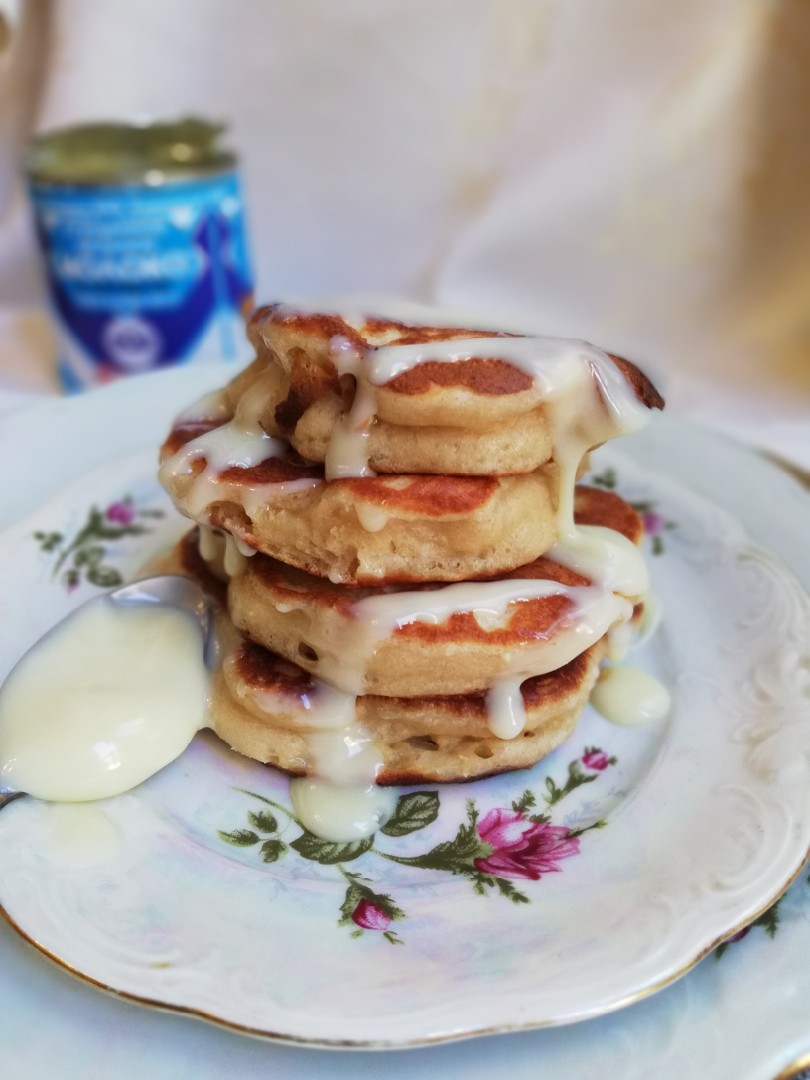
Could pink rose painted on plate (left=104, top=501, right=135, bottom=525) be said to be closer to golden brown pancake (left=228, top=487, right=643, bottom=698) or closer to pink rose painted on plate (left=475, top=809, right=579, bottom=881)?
golden brown pancake (left=228, top=487, right=643, bottom=698)

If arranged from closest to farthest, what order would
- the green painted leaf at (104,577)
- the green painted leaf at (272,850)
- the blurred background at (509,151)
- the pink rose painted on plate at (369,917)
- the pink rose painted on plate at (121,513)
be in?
the pink rose painted on plate at (369,917) → the green painted leaf at (272,850) → the green painted leaf at (104,577) → the pink rose painted on plate at (121,513) → the blurred background at (509,151)

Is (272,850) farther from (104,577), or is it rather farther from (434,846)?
(104,577)

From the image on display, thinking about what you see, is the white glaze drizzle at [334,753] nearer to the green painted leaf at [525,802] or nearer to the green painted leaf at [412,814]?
the green painted leaf at [412,814]

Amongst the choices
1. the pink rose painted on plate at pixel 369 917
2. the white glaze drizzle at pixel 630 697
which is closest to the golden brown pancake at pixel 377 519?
the white glaze drizzle at pixel 630 697

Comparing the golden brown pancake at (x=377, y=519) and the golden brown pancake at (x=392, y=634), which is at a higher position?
the golden brown pancake at (x=377, y=519)

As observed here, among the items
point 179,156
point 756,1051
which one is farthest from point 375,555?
point 179,156

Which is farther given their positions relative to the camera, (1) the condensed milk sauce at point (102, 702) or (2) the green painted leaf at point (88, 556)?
(2) the green painted leaf at point (88, 556)

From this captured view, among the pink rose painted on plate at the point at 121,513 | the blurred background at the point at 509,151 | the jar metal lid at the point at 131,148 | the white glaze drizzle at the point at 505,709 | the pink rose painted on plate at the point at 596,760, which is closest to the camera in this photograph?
the white glaze drizzle at the point at 505,709

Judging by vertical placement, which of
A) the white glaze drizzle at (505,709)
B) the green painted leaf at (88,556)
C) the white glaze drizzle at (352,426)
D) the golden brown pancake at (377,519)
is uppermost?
the white glaze drizzle at (352,426)
